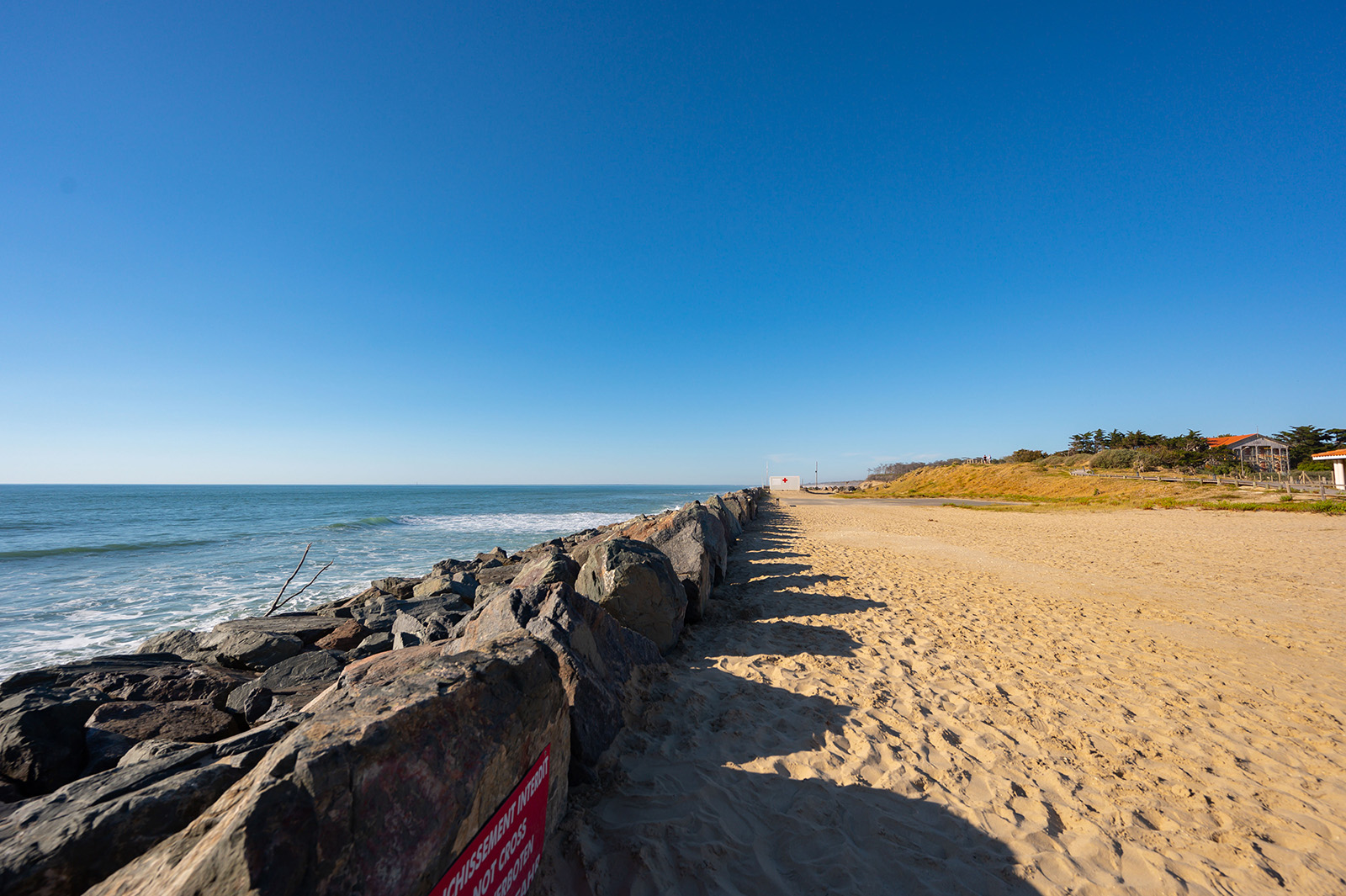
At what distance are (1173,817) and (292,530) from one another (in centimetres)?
3535

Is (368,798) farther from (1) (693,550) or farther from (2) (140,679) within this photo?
(1) (693,550)

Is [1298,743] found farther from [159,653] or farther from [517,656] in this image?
[159,653]

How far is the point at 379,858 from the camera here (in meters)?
1.63

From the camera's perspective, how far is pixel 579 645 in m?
4.05

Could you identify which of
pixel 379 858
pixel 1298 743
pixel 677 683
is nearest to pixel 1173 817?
pixel 1298 743

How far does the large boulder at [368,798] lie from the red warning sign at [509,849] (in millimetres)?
48

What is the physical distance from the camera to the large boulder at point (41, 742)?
3.35 m

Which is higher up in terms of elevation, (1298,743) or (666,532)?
(666,532)

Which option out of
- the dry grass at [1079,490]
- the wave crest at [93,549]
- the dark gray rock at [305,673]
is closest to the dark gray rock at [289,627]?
the dark gray rock at [305,673]

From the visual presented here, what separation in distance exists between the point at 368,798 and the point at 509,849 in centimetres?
82

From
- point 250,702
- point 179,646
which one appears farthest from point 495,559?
point 250,702

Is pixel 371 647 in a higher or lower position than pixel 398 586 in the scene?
higher

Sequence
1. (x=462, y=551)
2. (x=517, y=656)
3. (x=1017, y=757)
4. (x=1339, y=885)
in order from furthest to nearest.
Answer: (x=462, y=551) < (x=1017, y=757) < (x=1339, y=885) < (x=517, y=656)

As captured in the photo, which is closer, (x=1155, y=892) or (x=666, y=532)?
(x=1155, y=892)
